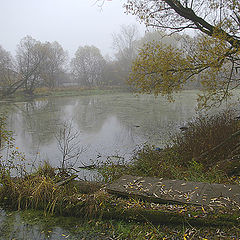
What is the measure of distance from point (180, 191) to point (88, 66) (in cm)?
5036

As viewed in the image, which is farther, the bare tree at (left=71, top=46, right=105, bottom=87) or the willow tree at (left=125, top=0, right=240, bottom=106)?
the bare tree at (left=71, top=46, right=105, bottom=87)

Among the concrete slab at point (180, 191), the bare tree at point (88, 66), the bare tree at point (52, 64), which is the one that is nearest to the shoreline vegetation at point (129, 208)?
the concrete slab at point (180, 191)

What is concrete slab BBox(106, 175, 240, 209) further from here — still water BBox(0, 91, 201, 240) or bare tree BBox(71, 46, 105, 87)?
bare tree BBox(71, 46, 105, 87)

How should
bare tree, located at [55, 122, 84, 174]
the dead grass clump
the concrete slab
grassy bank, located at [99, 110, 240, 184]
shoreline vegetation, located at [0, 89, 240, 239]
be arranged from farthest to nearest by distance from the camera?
the dead grass clump
bare tree, located at [55, 122, 84, 174]
grassy bank, located at [99, 110, 240, 184]
the concrete slab
shoreline vegetation, located at [0, 89, 240, 239]

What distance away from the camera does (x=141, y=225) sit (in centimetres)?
302

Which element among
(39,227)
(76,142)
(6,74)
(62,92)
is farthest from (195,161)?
(62,92)

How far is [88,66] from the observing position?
51875 mm

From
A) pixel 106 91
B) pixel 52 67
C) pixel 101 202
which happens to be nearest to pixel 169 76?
pixel 101 202

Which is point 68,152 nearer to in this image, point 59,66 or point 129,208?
point 129,208

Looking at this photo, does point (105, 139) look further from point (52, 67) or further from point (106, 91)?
point (52, 67)

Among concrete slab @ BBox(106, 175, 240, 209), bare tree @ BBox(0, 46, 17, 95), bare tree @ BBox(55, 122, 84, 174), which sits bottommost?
bare tree @ BBox(55, 122, 84, 174)

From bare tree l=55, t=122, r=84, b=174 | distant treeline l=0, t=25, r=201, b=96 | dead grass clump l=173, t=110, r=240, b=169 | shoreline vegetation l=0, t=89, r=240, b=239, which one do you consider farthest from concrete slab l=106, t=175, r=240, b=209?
distant treeline l=0, t=25, r=201, b=96

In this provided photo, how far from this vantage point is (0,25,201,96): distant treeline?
35.3 meters

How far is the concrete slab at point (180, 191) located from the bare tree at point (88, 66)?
45.7 meters
